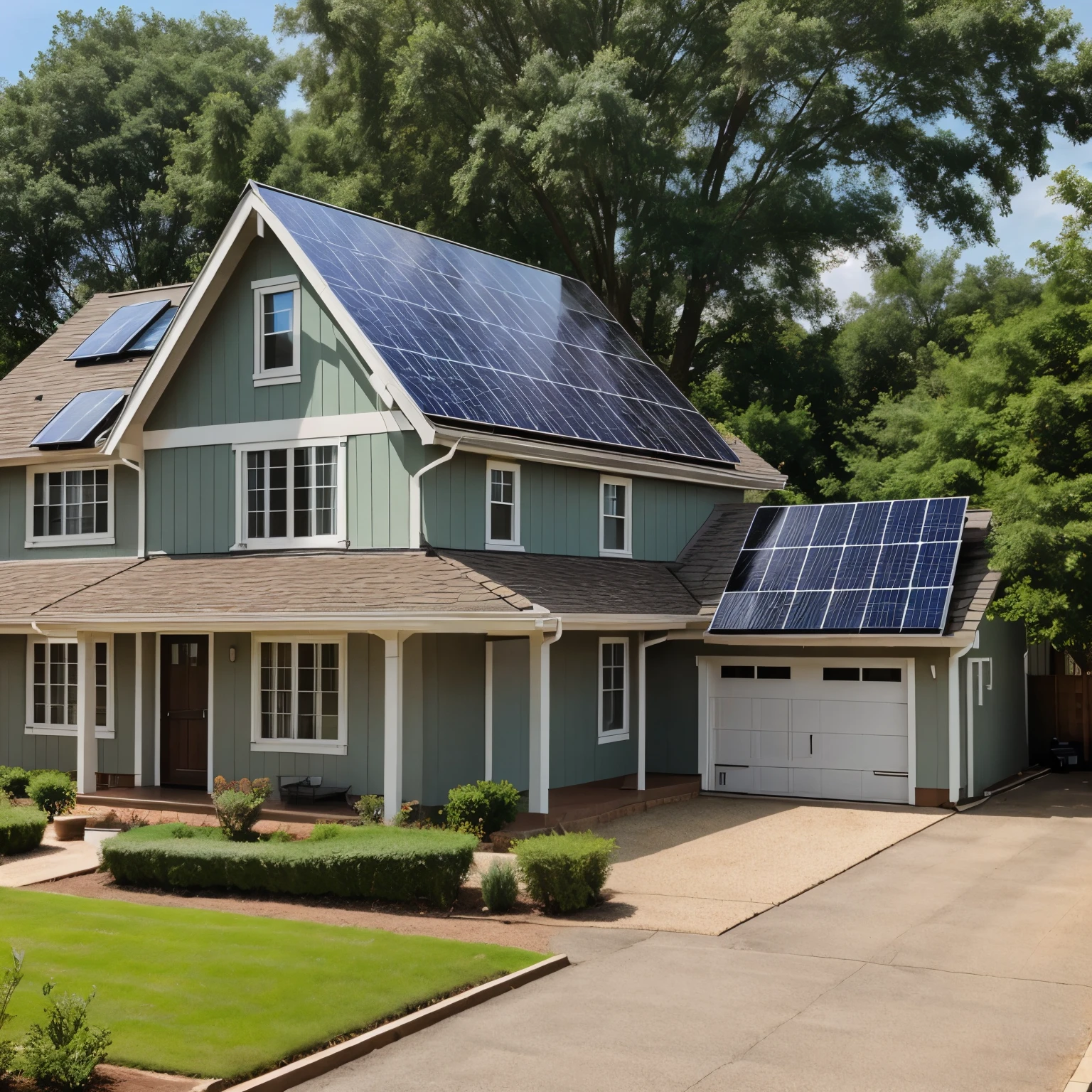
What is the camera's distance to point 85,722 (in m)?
19.2

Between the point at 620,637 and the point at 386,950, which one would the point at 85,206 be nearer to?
the point at 620,637

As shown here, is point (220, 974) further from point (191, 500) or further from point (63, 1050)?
point (191, 500)

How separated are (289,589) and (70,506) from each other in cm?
685

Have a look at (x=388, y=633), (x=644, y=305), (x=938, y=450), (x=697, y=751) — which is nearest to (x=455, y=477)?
(x=388, y=633)

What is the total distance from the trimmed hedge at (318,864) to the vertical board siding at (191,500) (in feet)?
23.4

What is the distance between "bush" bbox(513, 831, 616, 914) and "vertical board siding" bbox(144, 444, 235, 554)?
9384 millimetres

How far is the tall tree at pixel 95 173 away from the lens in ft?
142

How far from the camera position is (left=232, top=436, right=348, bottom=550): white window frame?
18.7 meters

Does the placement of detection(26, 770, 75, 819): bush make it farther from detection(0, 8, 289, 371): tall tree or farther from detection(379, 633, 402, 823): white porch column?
detection(0, 8, 289, 371): tall tree

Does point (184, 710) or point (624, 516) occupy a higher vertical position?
point (624, 516)

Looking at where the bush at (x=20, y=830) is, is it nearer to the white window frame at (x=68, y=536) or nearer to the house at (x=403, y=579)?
the house at (x=403, y=579)

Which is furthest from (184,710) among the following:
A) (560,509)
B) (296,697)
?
(560,509)

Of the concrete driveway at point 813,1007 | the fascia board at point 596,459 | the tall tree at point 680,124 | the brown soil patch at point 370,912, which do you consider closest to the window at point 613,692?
the fascia board at point 596,459

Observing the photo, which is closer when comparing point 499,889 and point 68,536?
point 499,889
